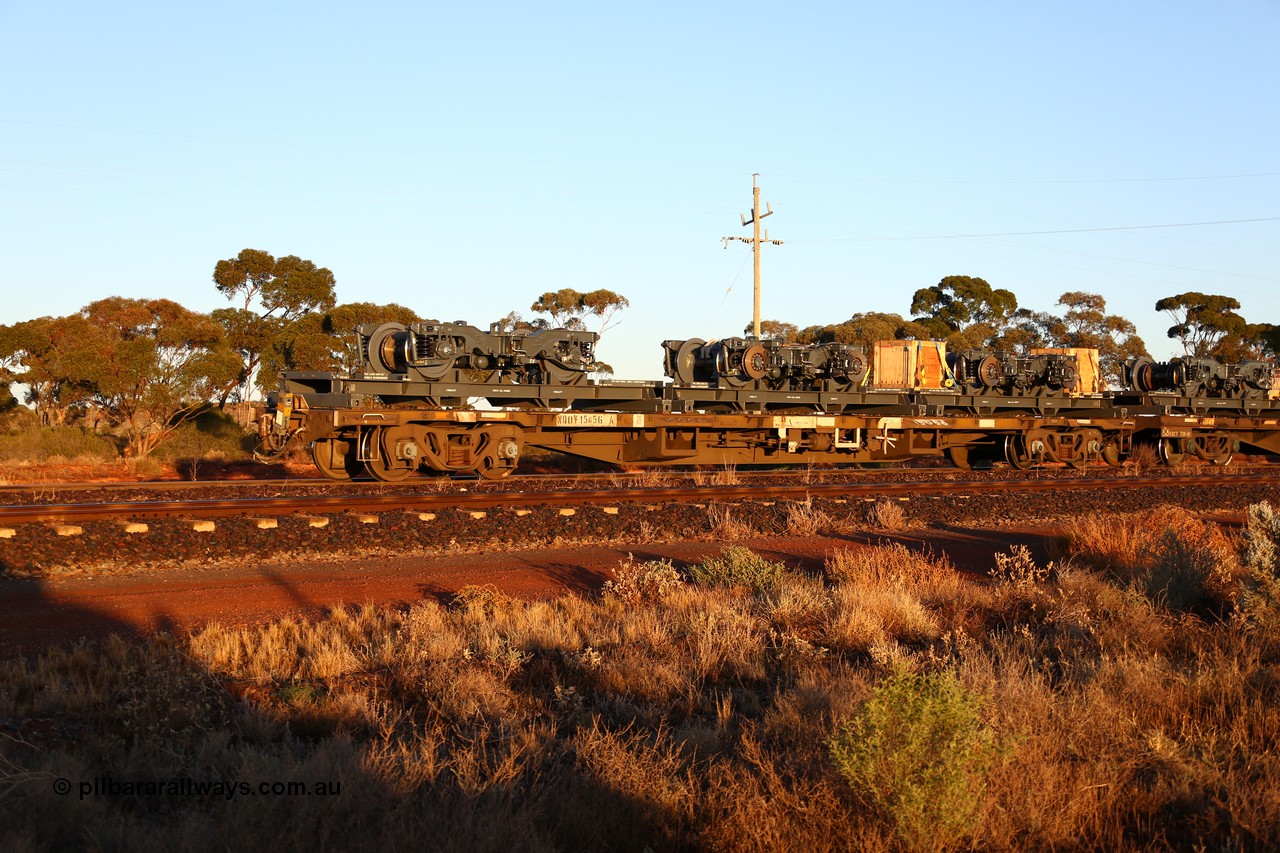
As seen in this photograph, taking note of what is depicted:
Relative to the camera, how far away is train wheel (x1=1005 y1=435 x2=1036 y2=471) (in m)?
25.1

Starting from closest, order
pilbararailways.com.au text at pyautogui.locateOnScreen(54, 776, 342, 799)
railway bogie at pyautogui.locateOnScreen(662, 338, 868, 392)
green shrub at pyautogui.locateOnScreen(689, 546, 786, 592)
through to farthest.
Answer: pilbararailways.com.au text at pyautogui.locateOnScreen(54, 776, 342, 799)
green shrub at pyautogui.locateOnScreen(689, 546, 786, 592)
railway bogie at pyautogui.locateOnScreen(662, 338, 868, 392)

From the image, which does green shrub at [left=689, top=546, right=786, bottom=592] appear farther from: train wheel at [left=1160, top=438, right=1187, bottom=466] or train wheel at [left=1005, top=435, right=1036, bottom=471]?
train wheel at [left=1160, top=438, right=1187, bottom=466]

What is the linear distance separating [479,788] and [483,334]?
1464 centimetres

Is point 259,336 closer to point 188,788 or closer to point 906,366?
point 906,366

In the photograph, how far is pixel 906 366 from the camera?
24094 millimetres

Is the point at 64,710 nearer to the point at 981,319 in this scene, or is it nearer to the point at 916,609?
the point at 916,609

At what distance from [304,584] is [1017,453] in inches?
788

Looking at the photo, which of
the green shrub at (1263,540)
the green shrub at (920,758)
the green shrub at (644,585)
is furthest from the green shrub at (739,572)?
the green shrub at (920,758)

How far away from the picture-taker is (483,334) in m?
18.4

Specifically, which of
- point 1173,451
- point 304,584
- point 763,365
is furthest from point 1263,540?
point 1173,451

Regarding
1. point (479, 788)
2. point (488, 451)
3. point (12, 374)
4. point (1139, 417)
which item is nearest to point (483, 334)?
point (488, 451)

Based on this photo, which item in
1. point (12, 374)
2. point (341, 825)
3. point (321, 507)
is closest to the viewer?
point (341, 825)

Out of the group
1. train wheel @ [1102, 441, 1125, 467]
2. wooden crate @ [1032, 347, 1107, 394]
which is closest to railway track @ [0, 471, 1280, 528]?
train wheel @ [1102, 441, 1125, 467]

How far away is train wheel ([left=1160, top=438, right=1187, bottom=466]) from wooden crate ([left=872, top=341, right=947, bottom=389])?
738 centimetres
